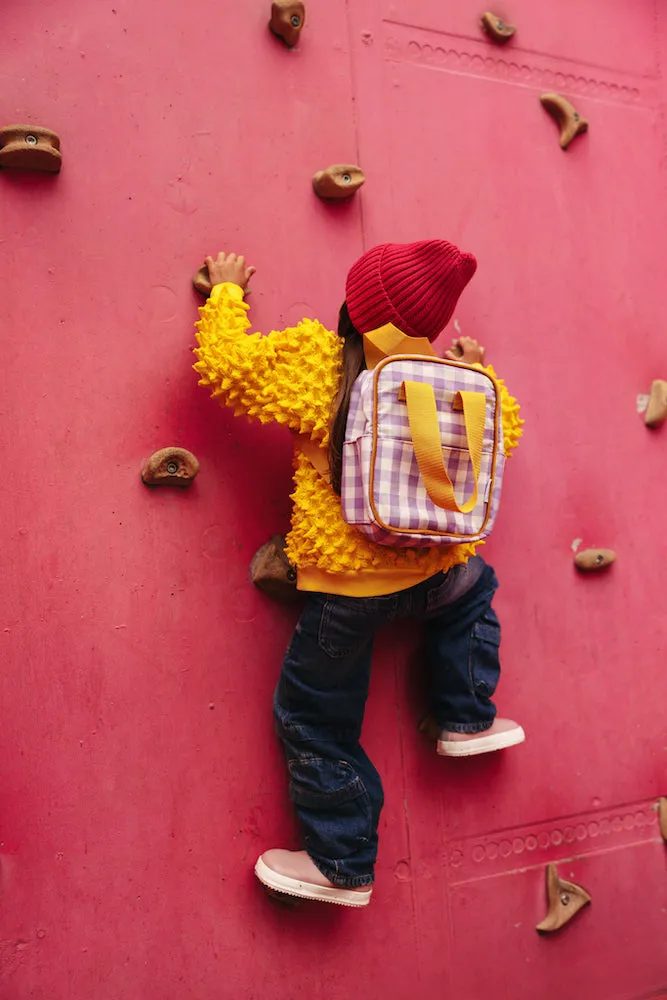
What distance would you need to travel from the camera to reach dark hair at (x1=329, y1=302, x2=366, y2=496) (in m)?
1.34

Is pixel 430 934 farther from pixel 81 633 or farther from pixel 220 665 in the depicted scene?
pixel 81 633

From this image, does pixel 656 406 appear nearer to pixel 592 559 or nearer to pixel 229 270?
pixel 592 559

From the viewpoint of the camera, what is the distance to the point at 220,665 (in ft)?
4.89

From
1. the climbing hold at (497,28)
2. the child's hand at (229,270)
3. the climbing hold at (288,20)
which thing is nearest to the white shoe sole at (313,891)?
the child's hand at (229,270)

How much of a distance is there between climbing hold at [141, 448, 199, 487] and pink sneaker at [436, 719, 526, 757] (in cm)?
62

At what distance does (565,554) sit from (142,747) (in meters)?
0.89

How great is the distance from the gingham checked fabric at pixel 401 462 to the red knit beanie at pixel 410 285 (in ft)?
0.22

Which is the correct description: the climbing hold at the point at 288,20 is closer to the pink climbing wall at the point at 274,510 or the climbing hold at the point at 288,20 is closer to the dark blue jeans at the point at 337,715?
the pink climbing wall at the point at 274,510

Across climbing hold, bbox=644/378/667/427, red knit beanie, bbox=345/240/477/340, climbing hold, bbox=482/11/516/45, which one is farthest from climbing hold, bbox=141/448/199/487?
climbing hold, bbox=482/11/516/45

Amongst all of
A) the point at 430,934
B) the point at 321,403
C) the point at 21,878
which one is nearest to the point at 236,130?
the point at 321,403

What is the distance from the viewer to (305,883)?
1391 millimetres

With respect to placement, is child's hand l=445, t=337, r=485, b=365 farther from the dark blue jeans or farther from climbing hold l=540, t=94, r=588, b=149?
climbing hold l=540, t=94, r=588, b=149

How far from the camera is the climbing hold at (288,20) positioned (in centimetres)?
161

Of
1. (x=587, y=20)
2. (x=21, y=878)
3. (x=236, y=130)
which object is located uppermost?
(x=587, y=20)
